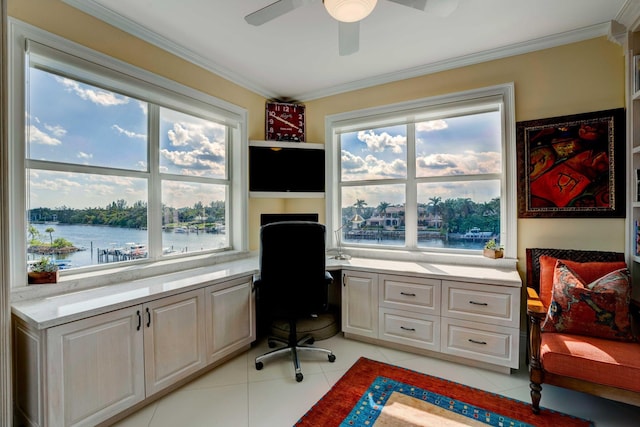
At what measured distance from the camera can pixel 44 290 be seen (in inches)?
72.1

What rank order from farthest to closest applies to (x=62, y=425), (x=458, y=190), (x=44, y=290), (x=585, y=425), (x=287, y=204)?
(x=287, y=204), (x=458, y=190), (x=44, y=290), (x=585, y=425), (x=62, y=425)

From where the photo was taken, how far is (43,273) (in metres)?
1.83

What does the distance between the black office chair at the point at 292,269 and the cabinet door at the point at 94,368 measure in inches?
33.7

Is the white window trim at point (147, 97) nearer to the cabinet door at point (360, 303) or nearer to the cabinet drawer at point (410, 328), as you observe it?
the cabinet door at point (360, 303)

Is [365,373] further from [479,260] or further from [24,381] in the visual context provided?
[24,381]

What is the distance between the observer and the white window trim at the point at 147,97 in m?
1.72

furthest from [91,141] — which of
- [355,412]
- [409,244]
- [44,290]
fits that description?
[409,244]

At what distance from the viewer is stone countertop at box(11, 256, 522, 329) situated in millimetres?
1578

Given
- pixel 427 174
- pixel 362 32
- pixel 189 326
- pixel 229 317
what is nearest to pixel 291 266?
pixel 229 317

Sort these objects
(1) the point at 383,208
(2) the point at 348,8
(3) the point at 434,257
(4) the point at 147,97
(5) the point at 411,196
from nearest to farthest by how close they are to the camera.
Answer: (2) the point at 348,8 < (4) the point at 147,97 < (3) the point at 434,257 < (5) the point at 411,196 < (1) the point at 383,208

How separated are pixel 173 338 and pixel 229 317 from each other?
0.49 m

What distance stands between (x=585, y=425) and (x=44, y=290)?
3.37m

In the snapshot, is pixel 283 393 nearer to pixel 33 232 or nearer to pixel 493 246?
pixel 33 232

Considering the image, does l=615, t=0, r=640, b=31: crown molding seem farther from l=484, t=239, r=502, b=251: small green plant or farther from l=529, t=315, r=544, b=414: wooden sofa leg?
l=529, t=315, r=544, b=414: wooden sofa leg
